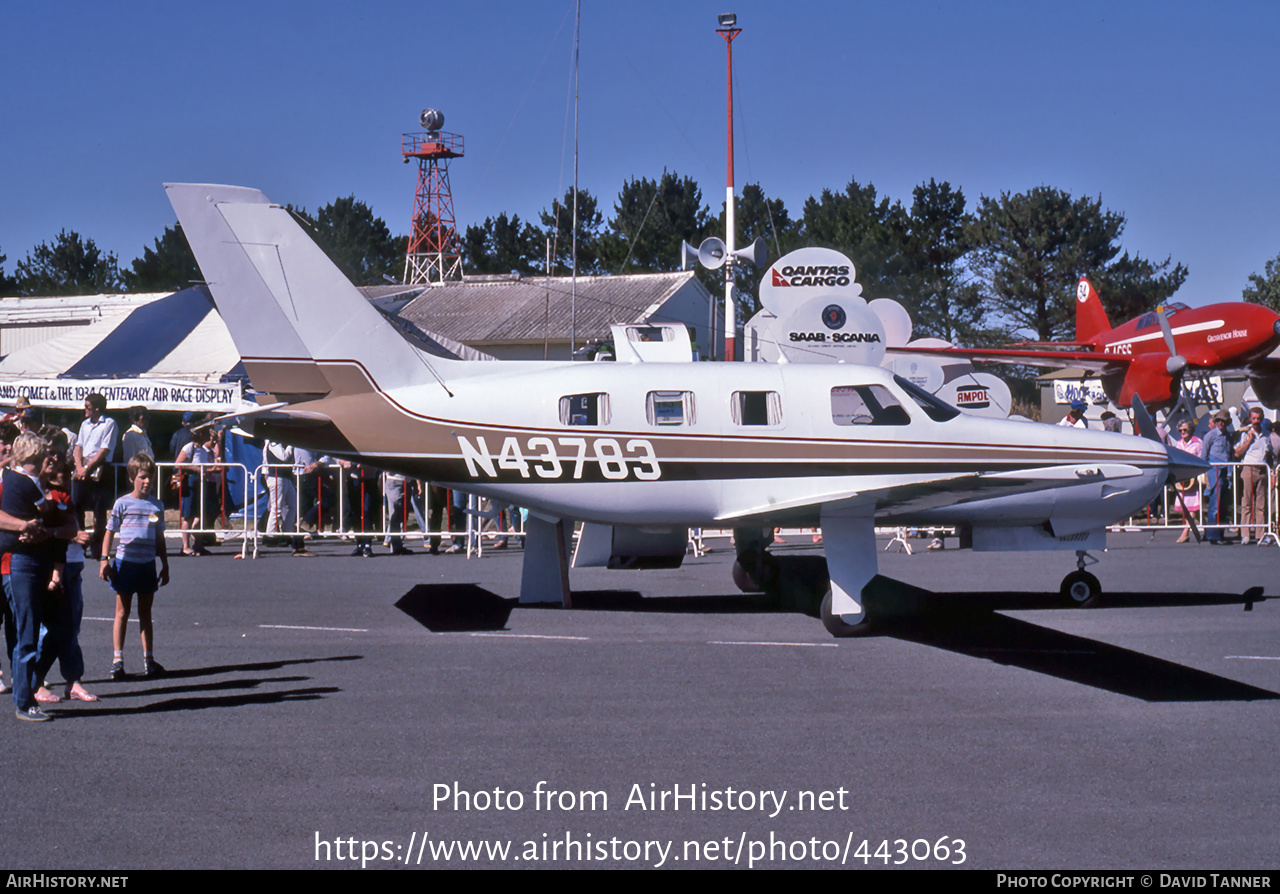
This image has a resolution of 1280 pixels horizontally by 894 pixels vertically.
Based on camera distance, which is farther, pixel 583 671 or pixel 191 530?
pixel 191 530

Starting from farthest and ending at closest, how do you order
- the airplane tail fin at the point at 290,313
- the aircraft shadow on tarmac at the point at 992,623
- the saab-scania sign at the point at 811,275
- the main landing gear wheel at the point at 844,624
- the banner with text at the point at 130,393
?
the banner with text at the point at 130,393
the saab-scania sign at the point at 811,275
the airplane tail fin at the point at 290,313
the main landing gear wheel at the point at 844,624
the aircraft shadow on tarmac at the point at 992,623

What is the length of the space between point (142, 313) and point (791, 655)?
22468 millimetres

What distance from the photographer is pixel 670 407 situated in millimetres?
10789

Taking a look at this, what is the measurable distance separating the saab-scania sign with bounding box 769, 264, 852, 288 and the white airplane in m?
8.86

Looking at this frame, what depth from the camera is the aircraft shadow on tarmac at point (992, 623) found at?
27.3 feet

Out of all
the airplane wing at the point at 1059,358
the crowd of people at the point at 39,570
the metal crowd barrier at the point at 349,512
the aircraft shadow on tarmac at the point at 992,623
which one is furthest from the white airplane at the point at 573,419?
the airplane wing at the point at 1059,358

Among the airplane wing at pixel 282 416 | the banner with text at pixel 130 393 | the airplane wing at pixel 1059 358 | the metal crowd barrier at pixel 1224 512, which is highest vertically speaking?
the airplane wing at pixel 1059 358

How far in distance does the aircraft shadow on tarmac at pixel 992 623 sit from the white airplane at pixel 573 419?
3.42ft

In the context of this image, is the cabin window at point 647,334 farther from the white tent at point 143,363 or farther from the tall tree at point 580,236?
the tall tree at point 580,236

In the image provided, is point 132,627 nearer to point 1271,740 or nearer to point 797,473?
point 797,473

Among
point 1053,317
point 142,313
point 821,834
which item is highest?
point 1053,317

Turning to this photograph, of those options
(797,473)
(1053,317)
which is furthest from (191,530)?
(1053,317)

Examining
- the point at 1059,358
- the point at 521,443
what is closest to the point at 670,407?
the point at 521,443

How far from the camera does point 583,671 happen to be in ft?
28.9
